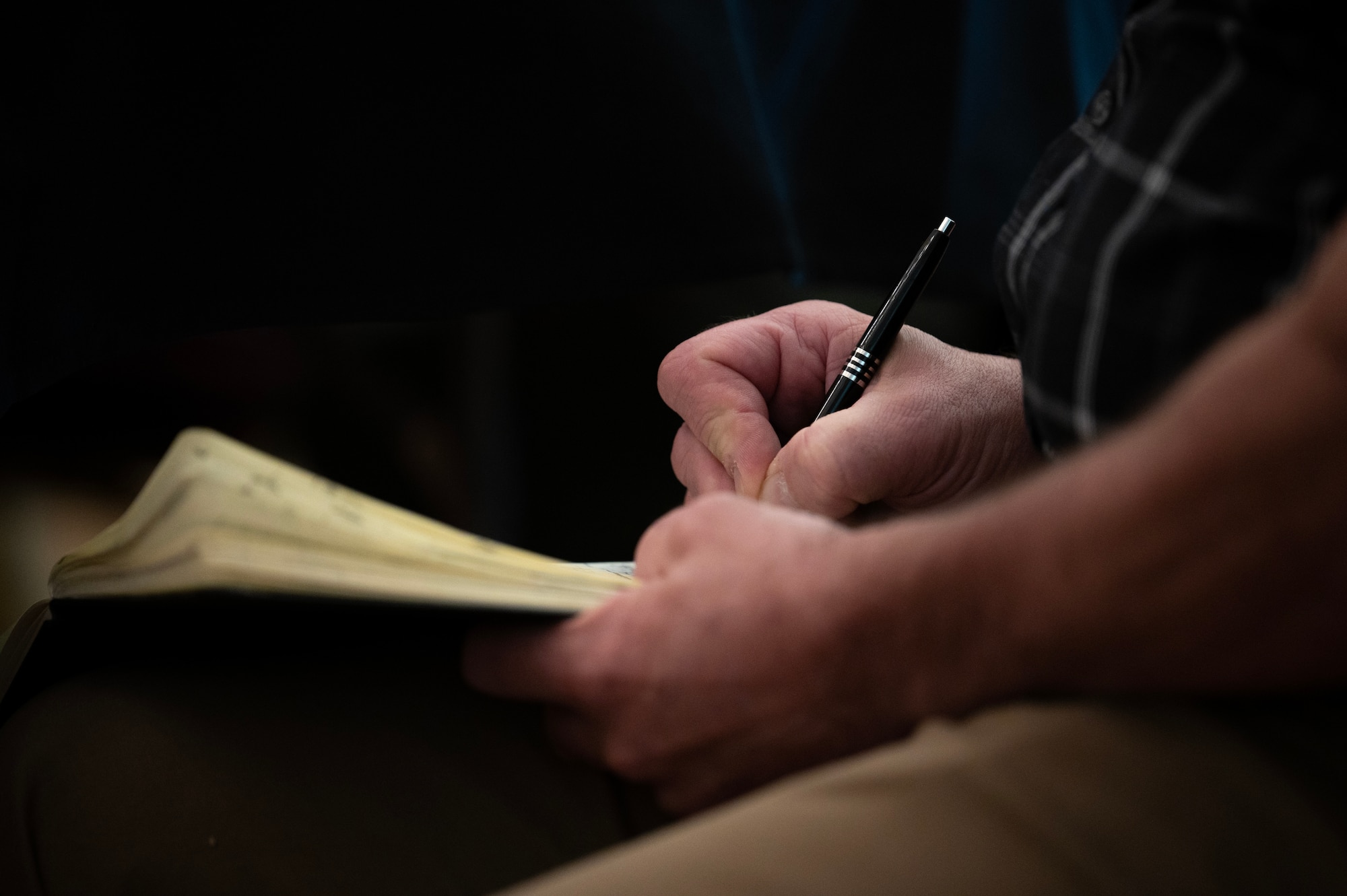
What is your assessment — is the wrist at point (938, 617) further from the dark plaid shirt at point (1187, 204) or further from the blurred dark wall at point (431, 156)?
the blurred dark wall at point (431, 156)

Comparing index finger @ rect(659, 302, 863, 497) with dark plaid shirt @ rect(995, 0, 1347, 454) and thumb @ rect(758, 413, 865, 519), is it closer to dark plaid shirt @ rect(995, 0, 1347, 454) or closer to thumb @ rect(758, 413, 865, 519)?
thumb @ rect(758, 413, 865, 519)

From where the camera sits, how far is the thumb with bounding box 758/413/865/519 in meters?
0.64

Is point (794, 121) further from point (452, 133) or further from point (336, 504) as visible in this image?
point (336, 504)

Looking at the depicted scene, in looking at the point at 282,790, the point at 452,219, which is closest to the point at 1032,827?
the point at 282,790

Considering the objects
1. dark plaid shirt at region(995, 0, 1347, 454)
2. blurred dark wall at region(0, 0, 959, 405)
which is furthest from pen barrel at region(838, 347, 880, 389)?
blurred dark wall at region(0, 0, 959, 405)

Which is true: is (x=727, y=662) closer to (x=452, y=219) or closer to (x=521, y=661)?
(x=521, y=661)

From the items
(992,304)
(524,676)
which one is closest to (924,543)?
(524,676)

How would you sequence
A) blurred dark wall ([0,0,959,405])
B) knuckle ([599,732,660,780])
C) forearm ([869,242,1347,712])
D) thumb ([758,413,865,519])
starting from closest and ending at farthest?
1. forearm ([869,242,1347,712])
2. knuckle ([599,732,660,780])
3. thumb ([758,413,865,519])
4. blurred dark wall ([0,0,959,405])

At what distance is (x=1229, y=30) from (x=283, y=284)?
916 millimetres

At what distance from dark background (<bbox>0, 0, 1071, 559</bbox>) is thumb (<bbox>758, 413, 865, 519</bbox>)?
1.84ft

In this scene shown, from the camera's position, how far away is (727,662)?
0.39m

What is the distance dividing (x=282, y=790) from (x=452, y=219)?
30.5 inches

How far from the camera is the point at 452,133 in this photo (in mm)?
1075

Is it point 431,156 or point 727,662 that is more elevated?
point 431,156
